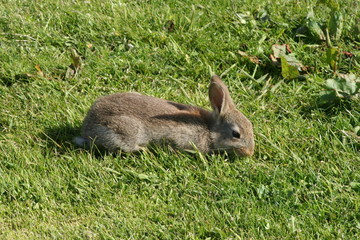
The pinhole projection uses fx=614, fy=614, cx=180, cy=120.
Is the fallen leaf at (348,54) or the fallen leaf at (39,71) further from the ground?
the fallen leaf at (348,54)

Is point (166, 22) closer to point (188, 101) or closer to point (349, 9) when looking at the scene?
point (188, 101)

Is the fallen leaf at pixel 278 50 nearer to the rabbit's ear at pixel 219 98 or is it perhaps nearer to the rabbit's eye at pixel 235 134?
the rabbit's ear at pixel 219 98

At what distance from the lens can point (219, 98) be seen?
5680 mm

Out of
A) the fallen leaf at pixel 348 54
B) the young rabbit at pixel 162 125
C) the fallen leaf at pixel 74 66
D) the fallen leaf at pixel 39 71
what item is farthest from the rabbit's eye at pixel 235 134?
the fallen leaf at pixel 39 71

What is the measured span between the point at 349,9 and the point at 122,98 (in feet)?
11.1

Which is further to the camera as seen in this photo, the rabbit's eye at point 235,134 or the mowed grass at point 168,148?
the rabbit's eye at point 235,134

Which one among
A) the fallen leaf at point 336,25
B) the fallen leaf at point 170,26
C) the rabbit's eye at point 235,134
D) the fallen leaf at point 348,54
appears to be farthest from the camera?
the fallen leaf at point 170,26

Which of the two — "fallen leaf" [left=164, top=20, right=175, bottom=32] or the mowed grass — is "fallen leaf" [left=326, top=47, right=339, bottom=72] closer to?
the mowed grass

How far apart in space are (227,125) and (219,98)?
0.86ft

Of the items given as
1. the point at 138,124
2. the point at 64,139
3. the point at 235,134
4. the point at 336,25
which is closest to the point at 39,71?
the point at 64,139

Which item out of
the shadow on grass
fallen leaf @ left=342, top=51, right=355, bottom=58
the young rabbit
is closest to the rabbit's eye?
the young rabbit

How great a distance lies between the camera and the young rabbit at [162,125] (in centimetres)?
544

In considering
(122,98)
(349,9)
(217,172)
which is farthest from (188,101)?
(349,9)

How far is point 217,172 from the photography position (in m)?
5.14
